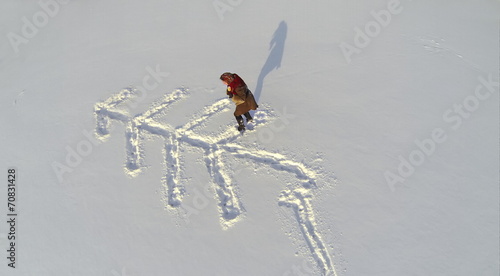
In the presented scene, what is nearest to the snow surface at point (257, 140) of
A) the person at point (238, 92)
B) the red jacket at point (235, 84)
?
the person at point (238, 92)

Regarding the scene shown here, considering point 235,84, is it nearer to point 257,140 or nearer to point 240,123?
point 240,123

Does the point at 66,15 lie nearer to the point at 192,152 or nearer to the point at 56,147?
the point at 56,147

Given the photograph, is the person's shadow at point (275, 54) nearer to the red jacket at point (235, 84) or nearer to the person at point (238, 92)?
the person at point (238, 92)

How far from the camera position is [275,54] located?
5223 millimetres

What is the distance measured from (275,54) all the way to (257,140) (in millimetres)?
1728

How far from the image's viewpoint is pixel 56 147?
189 inches

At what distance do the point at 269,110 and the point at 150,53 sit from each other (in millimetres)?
2551

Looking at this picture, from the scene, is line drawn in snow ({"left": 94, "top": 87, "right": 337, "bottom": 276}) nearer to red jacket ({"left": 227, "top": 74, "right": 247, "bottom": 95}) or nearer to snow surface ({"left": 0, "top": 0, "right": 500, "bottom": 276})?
snow surface ({"left": 0, "top": 0, "right": 500, "bottom": 276})

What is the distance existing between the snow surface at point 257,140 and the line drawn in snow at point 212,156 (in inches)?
0.9

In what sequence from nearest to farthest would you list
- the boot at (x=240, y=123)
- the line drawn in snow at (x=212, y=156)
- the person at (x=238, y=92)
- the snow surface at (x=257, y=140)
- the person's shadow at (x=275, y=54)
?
the person at (x=238, y=92), the snow surface at (x=257, y=140), the line drawn in snow at (x=212, y=156), the boot at (x=240, y=123), the person's shadow at (x=275, y=54)

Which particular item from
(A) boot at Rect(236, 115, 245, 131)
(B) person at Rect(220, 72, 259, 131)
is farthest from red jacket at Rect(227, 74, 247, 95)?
(A) boot at Rect(236, 115, 245, 131)

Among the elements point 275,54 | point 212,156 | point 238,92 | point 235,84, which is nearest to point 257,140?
point 212,156

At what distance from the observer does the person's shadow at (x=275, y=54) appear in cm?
504

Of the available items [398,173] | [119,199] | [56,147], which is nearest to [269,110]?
[398,173]
